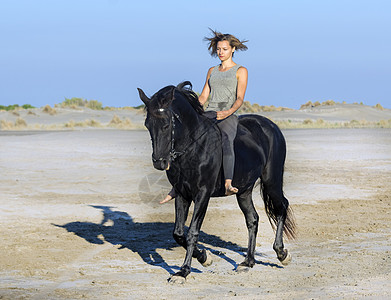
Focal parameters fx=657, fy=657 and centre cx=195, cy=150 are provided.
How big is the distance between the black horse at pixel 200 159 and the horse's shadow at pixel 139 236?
67cm

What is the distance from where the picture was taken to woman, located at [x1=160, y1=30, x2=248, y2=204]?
23.9 feet

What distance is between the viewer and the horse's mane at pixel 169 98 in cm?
642

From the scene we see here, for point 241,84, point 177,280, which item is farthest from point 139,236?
point 241,84

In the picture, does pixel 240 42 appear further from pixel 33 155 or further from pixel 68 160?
pixel 33 155

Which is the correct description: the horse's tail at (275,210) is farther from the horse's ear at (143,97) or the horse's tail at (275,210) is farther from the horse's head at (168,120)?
the horse's ear at (143,97)

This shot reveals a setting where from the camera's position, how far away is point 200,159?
696 centimetres

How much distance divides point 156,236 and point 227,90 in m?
3.18

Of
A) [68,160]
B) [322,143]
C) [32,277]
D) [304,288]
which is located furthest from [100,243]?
[322,143]

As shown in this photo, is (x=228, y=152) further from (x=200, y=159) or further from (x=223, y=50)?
(x=223, y=50)

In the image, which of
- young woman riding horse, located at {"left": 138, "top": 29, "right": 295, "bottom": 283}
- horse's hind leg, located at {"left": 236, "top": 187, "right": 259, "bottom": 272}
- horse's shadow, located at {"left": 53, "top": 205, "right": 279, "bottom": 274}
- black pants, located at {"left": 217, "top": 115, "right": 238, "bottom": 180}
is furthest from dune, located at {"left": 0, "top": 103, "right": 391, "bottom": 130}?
black pants, located at {"left": 217, "top": 115, "right": 238, "bottom": 180}

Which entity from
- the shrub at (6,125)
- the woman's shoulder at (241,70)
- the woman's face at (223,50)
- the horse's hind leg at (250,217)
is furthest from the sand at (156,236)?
the shrub at (6,125)

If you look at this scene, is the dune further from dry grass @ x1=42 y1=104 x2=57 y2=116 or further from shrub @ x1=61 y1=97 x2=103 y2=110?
shrub @ x1=61 y1=97 x2=103 y2=110

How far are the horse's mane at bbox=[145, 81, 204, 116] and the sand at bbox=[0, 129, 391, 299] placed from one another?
1831mm

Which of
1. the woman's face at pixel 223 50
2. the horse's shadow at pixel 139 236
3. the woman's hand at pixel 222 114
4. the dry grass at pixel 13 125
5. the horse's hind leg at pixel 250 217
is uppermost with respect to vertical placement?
the woman's face at pixel 223 50
